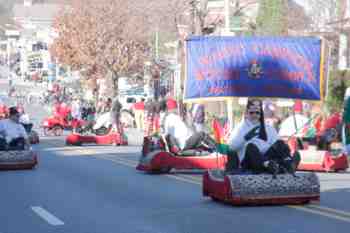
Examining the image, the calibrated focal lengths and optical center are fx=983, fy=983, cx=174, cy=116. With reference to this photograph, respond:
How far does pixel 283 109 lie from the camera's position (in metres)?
39.3

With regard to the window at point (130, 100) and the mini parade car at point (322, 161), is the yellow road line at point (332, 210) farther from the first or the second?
the window at point (130, 100)

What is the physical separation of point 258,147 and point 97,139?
2084cm

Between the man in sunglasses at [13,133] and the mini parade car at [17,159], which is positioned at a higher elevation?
the man in sunglasses at [13,133]

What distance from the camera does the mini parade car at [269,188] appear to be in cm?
1429

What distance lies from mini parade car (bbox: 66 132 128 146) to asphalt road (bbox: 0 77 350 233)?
464 inches

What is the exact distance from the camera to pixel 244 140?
15.1 meters

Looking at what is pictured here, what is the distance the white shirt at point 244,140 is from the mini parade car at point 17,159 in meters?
9.08

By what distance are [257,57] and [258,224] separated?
10.6 m

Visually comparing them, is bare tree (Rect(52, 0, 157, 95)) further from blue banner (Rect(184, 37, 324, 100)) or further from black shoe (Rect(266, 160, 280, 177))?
black shoe (Rect(266, 160, 280, 177))

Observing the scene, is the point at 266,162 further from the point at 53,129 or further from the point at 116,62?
the point at 116,62

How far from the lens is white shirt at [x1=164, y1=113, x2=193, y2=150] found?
71.5 ft

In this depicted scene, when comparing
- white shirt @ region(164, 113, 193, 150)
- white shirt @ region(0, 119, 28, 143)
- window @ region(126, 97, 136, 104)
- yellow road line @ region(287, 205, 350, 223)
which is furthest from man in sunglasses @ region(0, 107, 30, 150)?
window @ region(126, 97, 136, 104)

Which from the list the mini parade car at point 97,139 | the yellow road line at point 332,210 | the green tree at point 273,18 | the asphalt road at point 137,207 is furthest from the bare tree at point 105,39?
the yellow road line at point 332,210

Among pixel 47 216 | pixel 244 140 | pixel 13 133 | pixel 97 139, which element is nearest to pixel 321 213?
pixel 244 140
